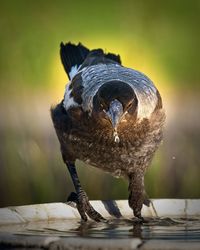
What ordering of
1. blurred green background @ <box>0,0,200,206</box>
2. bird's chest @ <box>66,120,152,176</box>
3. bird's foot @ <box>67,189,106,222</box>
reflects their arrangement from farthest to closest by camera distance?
blurred green background @ <box>0,0,200,206</box> < bird's foot @ <box>67,189,106,222</box> < bird's chest @ <box>66,120,152,176</box>

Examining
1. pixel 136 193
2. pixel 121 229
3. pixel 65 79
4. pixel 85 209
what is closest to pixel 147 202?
pixel 136 193

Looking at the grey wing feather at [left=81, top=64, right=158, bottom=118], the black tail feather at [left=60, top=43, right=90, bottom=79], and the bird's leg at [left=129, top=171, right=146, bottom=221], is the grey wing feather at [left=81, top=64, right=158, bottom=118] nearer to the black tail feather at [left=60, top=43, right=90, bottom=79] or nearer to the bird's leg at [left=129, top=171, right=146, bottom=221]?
the bird's leg at [left=129, top=171, right=146, bottom=221]

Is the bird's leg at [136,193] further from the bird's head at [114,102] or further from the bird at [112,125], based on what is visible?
the bird's head at [114,102]

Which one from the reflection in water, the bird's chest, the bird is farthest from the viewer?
the bird's chest

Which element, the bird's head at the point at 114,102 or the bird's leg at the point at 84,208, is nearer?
the bird's head at the point at 114,102

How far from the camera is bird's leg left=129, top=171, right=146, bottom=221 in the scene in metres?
4.93

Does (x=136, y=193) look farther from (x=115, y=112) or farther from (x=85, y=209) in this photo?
(x=115, y=112)

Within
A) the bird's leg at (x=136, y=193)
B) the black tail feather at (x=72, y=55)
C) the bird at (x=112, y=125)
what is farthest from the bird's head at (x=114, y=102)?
the black tail feather at (x=72, y=55)

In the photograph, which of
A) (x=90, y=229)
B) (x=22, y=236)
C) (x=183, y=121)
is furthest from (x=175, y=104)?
(x=22, y=236)

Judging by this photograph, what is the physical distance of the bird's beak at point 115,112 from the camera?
4.45 metres

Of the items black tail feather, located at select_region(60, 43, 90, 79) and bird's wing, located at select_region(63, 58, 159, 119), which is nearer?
bird's wing, located at select_region(63, 58, 159, 119)

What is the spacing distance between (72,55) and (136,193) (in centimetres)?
143

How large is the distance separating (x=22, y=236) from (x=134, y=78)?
184 centimetres

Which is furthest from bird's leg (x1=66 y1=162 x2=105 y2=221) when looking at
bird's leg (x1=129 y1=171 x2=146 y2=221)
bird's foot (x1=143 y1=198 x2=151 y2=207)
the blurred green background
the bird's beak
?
the blurred green background
